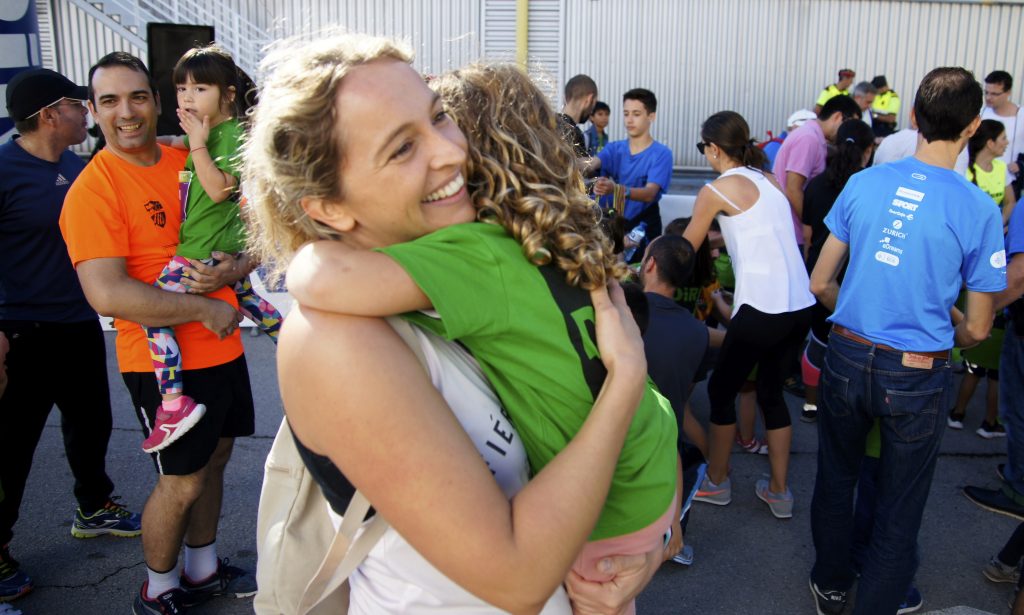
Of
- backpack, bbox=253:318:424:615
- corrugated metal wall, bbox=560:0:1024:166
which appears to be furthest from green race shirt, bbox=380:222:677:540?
corrugated metal wall, bbox=560:0:1024:166

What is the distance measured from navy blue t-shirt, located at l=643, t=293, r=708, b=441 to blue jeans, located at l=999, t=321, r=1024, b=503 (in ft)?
5.77

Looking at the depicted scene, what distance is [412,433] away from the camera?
1.09m

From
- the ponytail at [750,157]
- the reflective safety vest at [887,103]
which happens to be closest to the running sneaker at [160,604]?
the ponytail at [750,157]

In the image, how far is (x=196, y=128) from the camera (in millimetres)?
3436

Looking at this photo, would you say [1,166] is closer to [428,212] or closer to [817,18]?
[428,212]

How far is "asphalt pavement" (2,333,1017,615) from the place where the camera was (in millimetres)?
3514

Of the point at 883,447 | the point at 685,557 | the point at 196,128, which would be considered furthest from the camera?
the point at 685,557

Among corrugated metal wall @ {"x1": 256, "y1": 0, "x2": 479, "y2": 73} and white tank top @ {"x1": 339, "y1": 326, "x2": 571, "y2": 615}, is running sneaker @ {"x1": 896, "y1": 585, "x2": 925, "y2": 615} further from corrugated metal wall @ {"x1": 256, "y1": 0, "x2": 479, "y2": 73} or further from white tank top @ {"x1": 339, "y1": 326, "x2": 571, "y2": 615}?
corrugated metal wall @ {"x1": 256, "y1": 0, "x2": 479, "y2": 73}

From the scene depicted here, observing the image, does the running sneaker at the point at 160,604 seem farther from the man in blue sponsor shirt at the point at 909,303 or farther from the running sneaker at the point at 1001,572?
the running sneaker at the point at 1001,572

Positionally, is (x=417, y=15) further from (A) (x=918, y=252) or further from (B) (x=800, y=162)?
(A) (x=918, y=252)

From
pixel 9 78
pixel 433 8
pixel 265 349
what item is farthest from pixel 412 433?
pixel 433 8

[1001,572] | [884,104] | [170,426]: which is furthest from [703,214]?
[884,104]

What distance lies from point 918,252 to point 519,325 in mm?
2354

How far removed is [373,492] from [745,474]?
399cm
